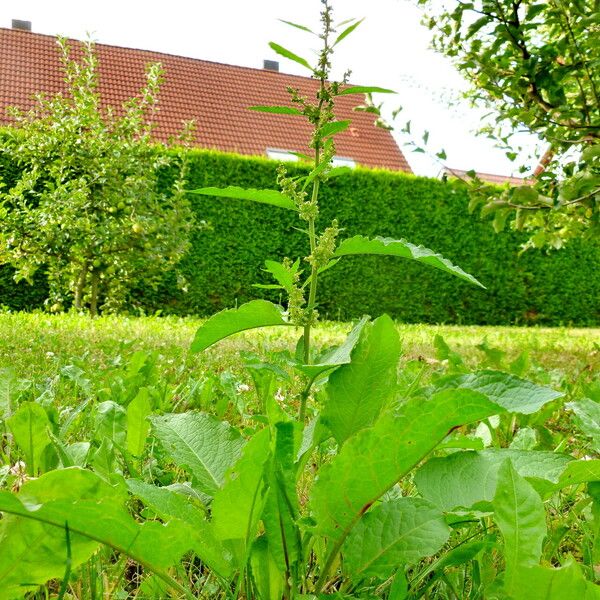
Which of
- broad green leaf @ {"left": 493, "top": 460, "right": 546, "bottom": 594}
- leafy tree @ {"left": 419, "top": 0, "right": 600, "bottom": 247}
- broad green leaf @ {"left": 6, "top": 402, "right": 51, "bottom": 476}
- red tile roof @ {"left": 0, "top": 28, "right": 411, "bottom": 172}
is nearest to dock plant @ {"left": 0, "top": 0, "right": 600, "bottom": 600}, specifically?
broad green leaf @ {"left": 493, "top": 460, "right": 546, "bottom": 594}

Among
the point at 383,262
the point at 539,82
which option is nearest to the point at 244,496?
the point at 539,82

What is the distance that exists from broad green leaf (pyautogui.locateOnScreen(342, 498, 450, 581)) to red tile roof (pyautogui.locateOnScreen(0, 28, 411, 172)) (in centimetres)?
1632

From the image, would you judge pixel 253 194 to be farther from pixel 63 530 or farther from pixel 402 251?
pixel 63 530

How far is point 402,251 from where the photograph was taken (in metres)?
1.04

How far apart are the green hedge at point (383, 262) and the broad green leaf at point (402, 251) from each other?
831 cm

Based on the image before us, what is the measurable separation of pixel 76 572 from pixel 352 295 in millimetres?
10360

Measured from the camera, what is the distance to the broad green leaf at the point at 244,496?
2.74ft

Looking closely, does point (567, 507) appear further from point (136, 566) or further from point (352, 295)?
point (352, 295)

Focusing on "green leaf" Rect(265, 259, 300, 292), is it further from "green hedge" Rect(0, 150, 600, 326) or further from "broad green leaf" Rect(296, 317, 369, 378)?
"green hedge" Rect(0, 150, 600, 326)

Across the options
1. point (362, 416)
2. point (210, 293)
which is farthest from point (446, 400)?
point (210, 293)

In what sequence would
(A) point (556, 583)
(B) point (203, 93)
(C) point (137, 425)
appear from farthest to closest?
(B) point (203, 93) < (C) point (137, 425) < (A) point (556, 583)

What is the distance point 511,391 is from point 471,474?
0.56 feet

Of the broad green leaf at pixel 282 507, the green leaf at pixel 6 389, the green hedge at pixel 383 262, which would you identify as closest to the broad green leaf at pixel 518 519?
the broad green leaf at pixel 282 507

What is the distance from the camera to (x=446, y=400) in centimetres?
80
